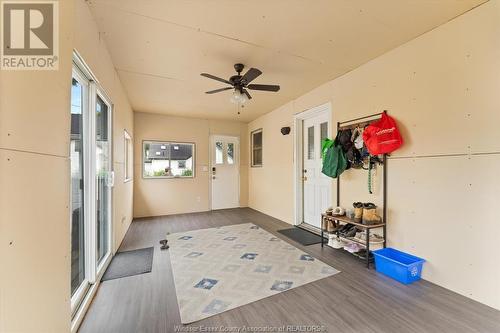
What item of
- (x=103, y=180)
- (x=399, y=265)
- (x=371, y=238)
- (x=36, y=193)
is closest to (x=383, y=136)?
(x=371, y=238)

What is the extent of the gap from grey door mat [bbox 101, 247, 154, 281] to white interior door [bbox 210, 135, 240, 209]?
304 centimetres

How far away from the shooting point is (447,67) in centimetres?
215

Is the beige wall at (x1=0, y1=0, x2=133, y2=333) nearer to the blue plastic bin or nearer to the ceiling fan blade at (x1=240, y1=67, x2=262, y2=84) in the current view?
the ceiling fan blade at (x1=240, y1=67, x2=262, y2=84)

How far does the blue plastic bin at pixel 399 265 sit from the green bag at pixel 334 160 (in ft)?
3.89

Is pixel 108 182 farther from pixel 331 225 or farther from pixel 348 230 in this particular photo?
pixel 348 230

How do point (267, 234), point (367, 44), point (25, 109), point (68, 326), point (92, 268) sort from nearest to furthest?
point (25, 109) < point (68, 326) < point (92, 268) < point (367, 44) < point (267, 234)

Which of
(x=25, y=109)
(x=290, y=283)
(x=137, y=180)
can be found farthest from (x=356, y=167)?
(x=137, y=180)

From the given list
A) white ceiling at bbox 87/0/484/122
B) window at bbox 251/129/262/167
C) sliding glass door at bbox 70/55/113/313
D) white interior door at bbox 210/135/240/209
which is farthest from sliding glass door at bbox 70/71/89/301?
window at bbox 251/129/262/167

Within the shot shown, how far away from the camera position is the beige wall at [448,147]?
1.88 m

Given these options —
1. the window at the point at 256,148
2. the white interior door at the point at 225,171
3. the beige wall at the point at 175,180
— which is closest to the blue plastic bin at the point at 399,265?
the window at the point at 256,148

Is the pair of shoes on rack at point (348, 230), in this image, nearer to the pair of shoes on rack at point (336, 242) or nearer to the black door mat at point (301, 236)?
the pair of shoes on rack at point (336, 242)

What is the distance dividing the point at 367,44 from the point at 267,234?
3237mm

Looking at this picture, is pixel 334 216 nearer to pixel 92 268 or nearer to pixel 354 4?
pixel 354 4

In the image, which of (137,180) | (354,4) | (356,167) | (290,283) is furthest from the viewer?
(137,180)
